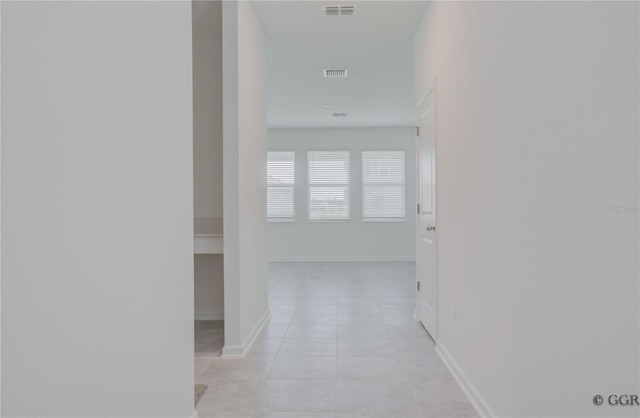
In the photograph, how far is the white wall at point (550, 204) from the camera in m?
1.20

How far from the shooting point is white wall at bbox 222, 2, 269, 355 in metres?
3.09

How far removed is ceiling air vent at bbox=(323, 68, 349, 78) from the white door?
1491 mm

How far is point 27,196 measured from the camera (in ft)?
3.03

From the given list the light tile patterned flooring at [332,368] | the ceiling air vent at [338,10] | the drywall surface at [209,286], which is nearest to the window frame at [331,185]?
the light tile patterned flooring at [332,368]

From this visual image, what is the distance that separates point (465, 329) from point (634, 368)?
1.30 meters

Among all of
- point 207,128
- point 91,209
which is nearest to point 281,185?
point 207,128

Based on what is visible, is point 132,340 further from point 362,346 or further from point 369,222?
point 369,222

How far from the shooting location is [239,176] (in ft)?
10.2

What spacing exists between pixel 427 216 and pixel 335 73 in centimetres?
243

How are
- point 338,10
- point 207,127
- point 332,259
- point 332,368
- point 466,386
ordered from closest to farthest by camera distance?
point 466,386, point 332,368, point 338,10, point 207,127, point 332,259

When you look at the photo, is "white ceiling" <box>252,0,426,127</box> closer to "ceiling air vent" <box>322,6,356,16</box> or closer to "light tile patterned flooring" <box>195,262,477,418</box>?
"ceiling air vent" <box>322,6,356,16</box>

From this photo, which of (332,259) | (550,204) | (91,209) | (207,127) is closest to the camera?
(91,209)

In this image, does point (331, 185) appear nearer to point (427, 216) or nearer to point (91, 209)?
point (427, 216)

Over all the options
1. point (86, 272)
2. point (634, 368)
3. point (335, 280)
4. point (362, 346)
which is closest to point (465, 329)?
point (362, 346)
